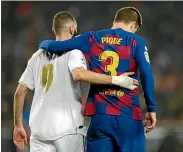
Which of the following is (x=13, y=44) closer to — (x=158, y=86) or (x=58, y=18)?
(x=158, y=86)

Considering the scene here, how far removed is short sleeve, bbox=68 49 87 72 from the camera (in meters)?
3.16

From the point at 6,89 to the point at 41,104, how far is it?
4137 mm

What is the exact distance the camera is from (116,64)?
10.4 ft

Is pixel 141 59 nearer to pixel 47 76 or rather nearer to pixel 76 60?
pixel 76 60

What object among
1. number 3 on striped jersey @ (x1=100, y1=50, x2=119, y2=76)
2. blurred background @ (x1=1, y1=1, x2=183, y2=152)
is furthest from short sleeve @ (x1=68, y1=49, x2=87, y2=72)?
blurred background @ (x1=1, y1=1, x2=183, y2=152)

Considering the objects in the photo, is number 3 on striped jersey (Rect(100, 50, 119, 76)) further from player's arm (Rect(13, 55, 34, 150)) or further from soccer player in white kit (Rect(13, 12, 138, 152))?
player's arm (Rect(13, 55, 34, 150))

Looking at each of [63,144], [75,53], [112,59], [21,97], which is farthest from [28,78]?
[112,59]

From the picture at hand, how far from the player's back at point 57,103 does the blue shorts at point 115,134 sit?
5.2 inches

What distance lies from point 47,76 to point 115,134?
58cm

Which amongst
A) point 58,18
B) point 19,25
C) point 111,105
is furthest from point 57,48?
point 19,25

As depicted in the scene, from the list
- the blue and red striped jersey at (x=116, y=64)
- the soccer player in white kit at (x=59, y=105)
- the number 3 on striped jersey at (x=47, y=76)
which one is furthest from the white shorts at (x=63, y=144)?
the number 3 on striped jersey at (x=47, y=76)

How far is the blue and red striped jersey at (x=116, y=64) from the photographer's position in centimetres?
316

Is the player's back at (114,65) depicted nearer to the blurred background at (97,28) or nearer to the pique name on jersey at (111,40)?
the pique name on jersey at (111,40)

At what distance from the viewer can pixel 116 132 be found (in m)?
3.20
